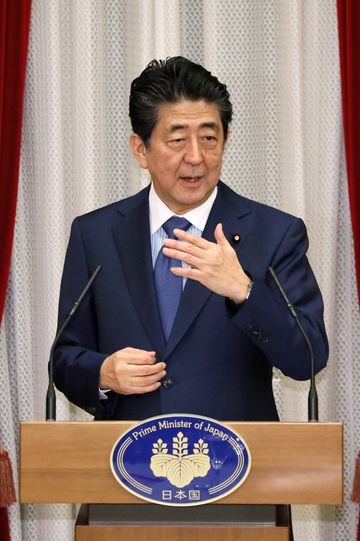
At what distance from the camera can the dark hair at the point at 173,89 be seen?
7.07 ft

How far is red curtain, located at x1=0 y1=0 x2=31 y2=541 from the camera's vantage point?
320 centimetres

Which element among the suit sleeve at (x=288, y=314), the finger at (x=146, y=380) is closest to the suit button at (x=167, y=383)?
the finger at (x=146, y=380)

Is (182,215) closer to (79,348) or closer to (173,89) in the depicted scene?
(173,89)

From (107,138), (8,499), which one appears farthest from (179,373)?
(107,138)

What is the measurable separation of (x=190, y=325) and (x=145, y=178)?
1.38 metres

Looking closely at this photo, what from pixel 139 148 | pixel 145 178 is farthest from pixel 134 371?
pixel 145 178

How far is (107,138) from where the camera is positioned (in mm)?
3367

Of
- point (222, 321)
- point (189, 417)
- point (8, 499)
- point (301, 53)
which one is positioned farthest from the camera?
point (301, 53)

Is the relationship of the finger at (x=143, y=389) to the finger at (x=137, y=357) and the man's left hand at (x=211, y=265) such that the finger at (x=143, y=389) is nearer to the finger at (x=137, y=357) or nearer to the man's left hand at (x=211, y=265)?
the finger at (x=137, y=357)

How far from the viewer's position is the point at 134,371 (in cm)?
185

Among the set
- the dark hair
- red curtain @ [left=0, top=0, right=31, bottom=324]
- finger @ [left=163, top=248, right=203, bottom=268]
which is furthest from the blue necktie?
red curtain @ [left=0, top=0, right=31, bottom=324]

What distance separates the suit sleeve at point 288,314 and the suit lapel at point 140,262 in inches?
9.3

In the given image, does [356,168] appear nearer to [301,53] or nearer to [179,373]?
[301,53]

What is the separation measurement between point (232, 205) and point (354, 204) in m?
1.11
